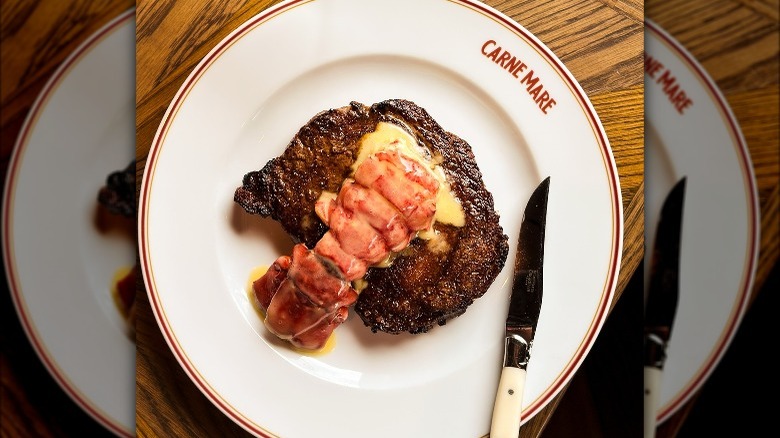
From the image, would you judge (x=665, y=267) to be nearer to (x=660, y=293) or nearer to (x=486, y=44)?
(x=660, y=293)

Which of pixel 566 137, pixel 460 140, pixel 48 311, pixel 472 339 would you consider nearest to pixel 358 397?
pixel 472 339

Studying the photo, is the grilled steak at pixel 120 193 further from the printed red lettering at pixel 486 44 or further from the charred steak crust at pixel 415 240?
the printed red lettering at pixel 486 44

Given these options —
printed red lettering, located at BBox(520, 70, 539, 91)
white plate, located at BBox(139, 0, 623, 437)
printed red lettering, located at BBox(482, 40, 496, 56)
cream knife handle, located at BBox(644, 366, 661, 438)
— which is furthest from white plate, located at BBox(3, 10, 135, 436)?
cream knife handle, located at BBox(644, 366, 661, 438)

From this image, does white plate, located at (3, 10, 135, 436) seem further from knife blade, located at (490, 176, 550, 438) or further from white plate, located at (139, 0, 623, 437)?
knife blade, located at (490, 176, 550, 438)

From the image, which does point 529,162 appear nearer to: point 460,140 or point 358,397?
point 460,140

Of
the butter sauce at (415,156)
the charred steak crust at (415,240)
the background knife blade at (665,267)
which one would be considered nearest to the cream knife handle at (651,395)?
the background knife blade at (665,267)

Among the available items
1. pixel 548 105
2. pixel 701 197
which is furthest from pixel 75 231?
pixel 701 197
